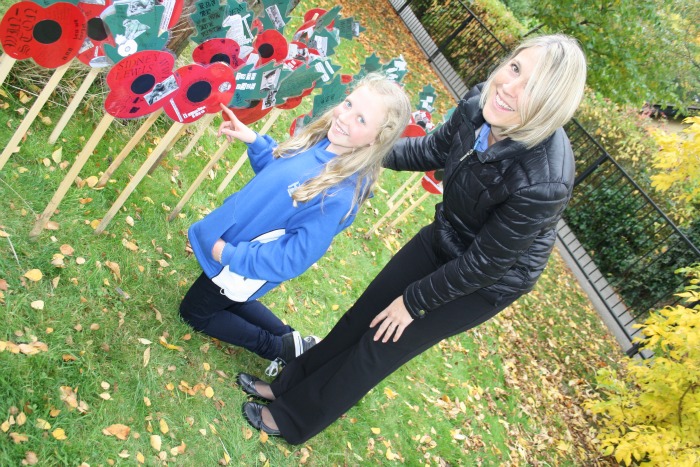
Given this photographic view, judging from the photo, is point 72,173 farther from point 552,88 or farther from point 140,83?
point 552,88

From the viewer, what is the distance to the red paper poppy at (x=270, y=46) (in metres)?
3.12

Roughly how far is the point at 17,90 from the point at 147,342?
5.58 feet

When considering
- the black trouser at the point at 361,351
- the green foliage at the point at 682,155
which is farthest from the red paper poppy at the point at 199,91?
the green foliage at the point at 682,155

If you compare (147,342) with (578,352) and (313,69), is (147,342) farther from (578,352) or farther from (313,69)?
(578,352)

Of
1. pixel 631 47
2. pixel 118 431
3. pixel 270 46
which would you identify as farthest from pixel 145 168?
pixel 631 47

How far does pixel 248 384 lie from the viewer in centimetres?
289

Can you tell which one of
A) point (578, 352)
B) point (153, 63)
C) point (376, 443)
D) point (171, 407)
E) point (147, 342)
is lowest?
point (578, 352)

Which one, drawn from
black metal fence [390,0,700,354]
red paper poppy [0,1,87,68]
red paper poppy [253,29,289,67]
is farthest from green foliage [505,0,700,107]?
red paper poppy [0,1,87,68]

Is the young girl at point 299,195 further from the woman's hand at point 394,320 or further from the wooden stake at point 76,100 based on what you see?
the wooden stake at point 76,100

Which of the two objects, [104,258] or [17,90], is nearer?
[104,258]

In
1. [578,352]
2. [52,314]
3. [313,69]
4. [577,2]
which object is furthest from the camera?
[577,2]

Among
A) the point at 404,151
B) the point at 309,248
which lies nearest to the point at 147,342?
the point at 309,248

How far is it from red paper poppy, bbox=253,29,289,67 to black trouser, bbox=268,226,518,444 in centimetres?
140

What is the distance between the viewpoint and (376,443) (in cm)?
345
